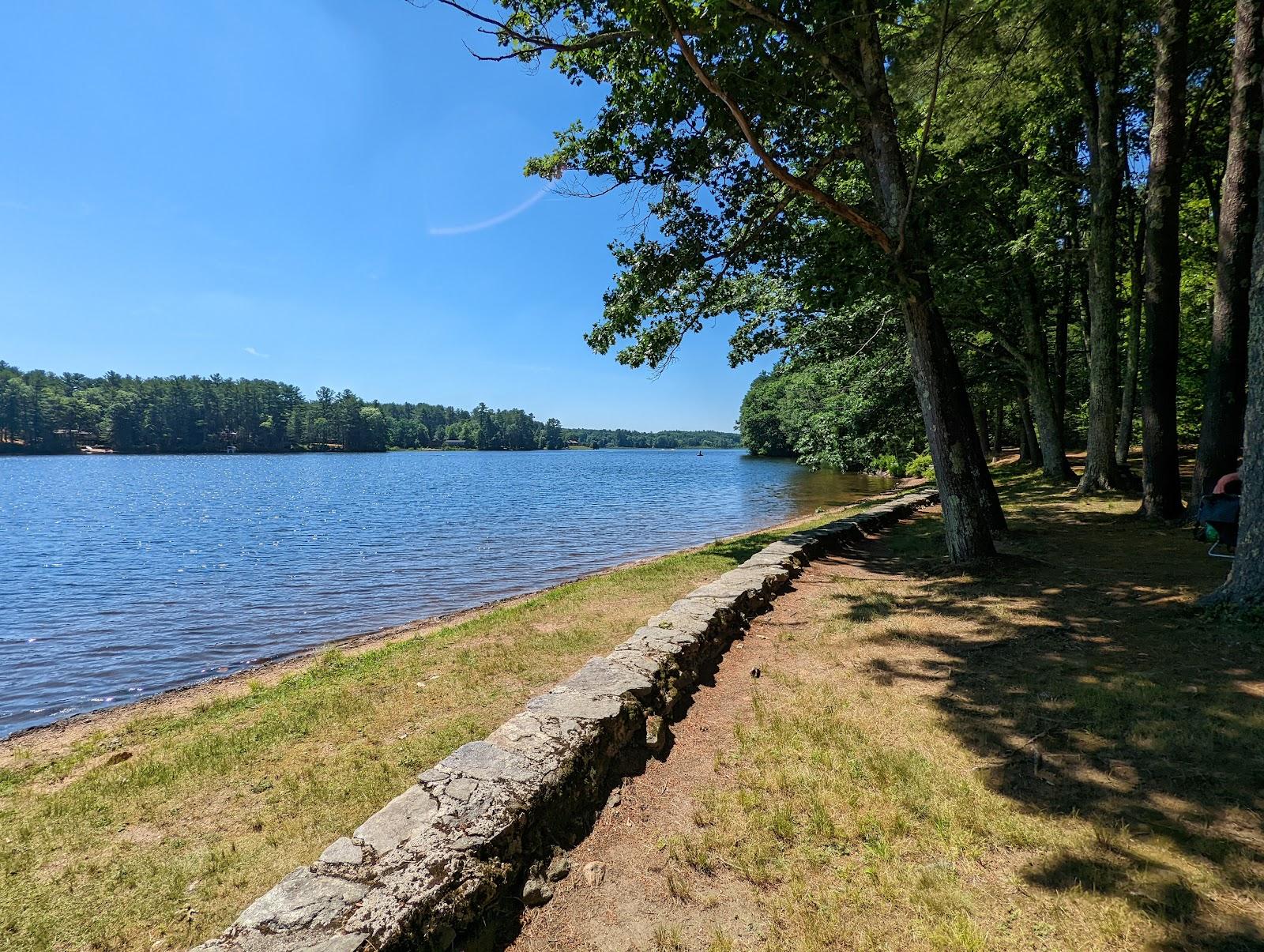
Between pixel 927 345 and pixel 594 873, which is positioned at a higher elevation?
pixel 927 345

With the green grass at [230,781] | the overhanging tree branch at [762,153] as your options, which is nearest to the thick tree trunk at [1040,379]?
the overhanging tree branch at [762,153]

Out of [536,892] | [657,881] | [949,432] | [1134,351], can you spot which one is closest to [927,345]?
[949,432]

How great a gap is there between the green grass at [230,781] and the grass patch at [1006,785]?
214 centimetres

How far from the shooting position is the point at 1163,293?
8.97 meters

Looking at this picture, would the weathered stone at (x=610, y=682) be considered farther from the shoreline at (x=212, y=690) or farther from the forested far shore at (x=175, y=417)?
the forested far shore at (x=175, y=417)

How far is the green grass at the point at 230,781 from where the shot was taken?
2.71 meters

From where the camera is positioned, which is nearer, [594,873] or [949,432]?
[594,873]

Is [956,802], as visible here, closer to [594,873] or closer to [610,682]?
[594,873]

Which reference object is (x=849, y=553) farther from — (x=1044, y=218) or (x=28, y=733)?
(x=28, y=733)

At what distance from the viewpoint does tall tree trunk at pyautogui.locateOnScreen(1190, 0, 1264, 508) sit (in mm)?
7430

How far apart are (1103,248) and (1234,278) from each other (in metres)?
4.32

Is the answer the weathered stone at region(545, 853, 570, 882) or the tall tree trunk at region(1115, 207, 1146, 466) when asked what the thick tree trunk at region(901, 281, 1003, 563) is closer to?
the weathered stone at region(545, 853, 570, 882)

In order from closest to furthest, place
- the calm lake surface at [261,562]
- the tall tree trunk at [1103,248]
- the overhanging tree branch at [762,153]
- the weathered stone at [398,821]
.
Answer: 1. the weathered stone at [398,821]
2. the overhanging tree branch at [762,153]
3. the calm lake surface at [261,562]
4. the tall tree trunk at [1103,248]

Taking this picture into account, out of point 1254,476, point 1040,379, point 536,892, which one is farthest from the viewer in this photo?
point 1040,379
